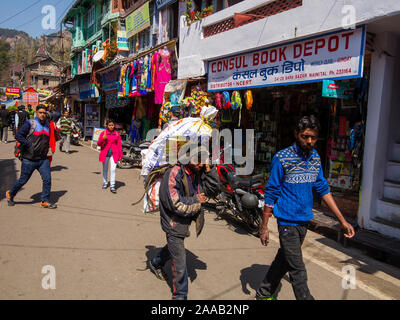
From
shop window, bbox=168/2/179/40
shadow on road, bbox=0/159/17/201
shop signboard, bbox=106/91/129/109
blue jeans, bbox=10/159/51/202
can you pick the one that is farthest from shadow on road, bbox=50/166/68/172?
shop window, bbox=168/2/179/40

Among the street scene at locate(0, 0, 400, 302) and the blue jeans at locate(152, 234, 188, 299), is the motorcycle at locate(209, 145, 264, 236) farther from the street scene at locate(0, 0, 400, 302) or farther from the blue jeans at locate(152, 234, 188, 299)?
the blue jeans at locate(152, 234, 188, 299)

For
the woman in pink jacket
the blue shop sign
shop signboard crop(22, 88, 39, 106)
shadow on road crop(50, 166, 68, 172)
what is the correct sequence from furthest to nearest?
shop signboard crop(22, 88, 39, 106), the blue shop sign, shadow on road crop(50, 166, 68, 172), the woman in pink jacket

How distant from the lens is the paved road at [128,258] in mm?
3629

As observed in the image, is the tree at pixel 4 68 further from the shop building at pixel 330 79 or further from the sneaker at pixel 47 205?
the sneaker at pixel 47 205

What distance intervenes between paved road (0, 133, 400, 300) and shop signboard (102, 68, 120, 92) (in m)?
11.1

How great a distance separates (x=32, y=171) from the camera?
21.2 feet

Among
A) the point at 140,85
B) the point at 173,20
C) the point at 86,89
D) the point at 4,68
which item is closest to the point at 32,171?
the point at 140,85

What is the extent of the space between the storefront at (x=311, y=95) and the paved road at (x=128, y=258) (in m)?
1.98

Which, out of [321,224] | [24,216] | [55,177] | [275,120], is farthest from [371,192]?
[55,177]

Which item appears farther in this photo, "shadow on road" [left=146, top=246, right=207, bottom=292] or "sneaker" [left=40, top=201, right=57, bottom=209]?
"sneaker" [left=40, top=201, right=57, bottom=209]

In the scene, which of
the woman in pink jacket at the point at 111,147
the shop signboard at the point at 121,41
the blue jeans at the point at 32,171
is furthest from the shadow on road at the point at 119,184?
the shop signboard at the point at 121,41

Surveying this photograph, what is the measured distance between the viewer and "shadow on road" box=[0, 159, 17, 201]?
26.2 ft

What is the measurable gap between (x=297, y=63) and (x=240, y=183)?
279 cm

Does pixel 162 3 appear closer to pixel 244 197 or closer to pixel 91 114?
pixel 244 197
